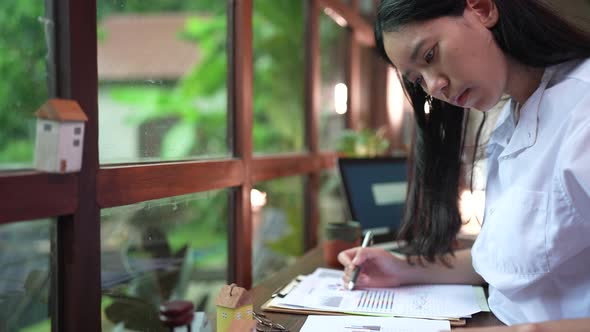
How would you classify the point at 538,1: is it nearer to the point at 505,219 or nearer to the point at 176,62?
the point at 505,219

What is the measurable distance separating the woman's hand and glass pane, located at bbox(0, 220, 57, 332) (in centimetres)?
68

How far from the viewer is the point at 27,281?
85cm

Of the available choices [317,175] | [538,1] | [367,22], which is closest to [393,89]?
[367,22]

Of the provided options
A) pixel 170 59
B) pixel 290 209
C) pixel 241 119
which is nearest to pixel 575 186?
pixel 241 119

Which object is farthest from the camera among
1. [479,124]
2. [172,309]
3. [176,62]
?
[176,62]

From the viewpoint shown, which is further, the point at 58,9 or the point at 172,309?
the point at 58,9

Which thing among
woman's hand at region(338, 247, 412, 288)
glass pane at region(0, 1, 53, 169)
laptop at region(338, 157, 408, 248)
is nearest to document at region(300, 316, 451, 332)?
woman's hand at region(338, 247, 412, 288)

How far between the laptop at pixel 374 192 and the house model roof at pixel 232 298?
1.09 metres

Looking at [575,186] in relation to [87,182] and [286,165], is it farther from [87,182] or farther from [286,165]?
[286,165]

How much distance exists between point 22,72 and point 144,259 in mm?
575

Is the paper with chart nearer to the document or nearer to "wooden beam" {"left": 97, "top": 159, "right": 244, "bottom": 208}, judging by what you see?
the document

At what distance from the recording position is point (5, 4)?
877mm

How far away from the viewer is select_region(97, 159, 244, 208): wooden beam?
892 millimetres

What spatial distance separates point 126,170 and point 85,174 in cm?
11
